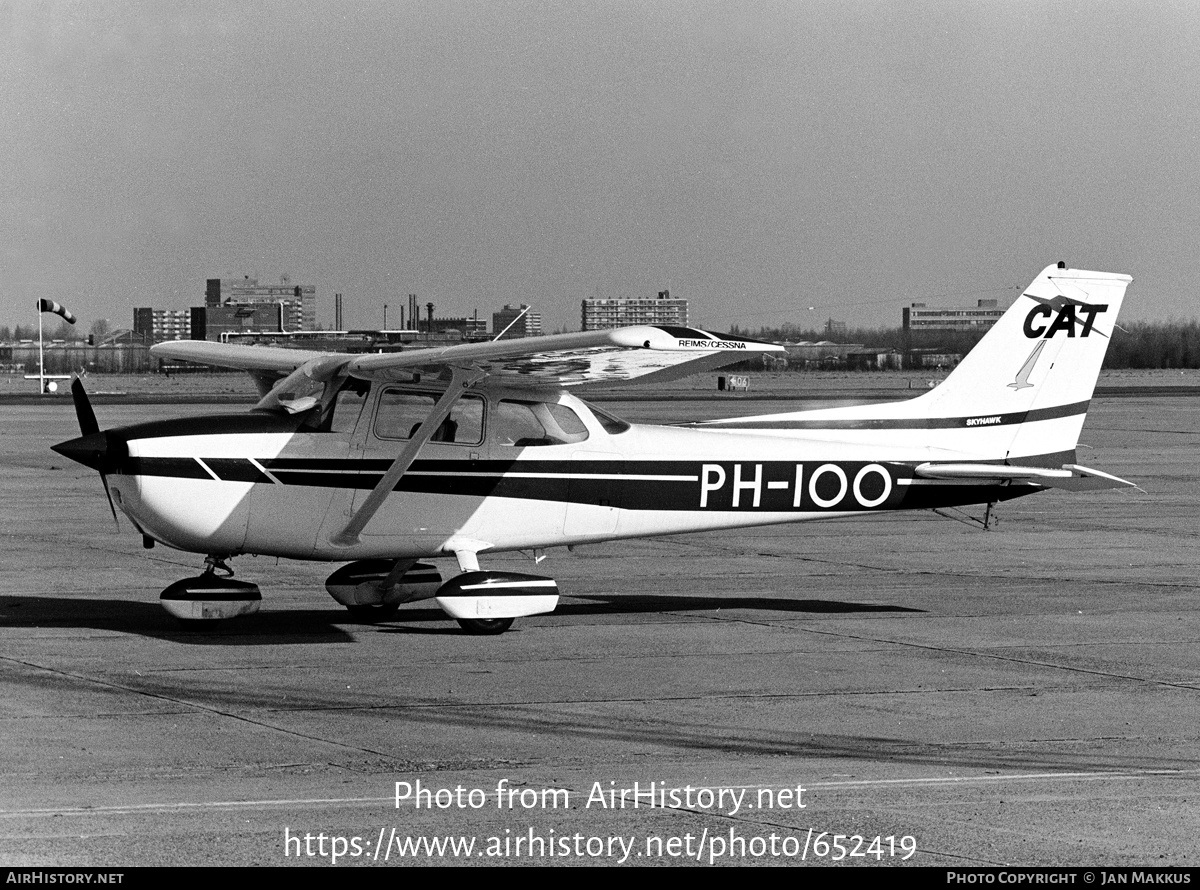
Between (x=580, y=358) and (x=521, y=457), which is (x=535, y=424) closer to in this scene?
(x=521, y=457)

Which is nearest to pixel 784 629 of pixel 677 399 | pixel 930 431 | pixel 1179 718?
pixel 930 431

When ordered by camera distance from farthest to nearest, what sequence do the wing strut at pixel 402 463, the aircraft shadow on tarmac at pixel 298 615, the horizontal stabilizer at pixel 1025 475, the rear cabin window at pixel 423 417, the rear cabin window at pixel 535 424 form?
the horizontal stabilizer at pixel 1025 475
the rear cabin window at pixel 535 424
the rear cabin window at pixel 423 417
the aircraft shadow on tarmac at pixel 298 615
the wing strut at pixel 402 463

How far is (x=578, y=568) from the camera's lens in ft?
49.6

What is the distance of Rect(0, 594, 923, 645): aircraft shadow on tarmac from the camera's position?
1106 cm

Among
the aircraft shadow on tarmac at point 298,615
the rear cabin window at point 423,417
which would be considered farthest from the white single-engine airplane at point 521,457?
the aircraft shadow on tarmac at point 298,615

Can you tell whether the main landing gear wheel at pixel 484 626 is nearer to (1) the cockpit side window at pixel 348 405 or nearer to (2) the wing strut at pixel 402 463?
(2) the wing strut at pixel 402 463

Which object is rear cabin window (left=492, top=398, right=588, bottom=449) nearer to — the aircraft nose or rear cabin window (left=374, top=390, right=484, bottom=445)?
rear cabin window (left=374, top=390, right=484, bottom=445)

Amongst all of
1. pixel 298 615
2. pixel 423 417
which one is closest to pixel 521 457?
pixel 423 417

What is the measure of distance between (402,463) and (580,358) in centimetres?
158

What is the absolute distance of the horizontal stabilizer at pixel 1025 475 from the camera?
12086 mm

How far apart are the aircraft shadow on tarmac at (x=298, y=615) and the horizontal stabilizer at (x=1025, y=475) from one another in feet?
3.74

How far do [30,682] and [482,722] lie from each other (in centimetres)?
292

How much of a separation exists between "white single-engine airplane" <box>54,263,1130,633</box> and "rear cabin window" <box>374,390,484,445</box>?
0.03 ft

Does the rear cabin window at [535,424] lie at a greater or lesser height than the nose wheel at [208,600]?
greater
